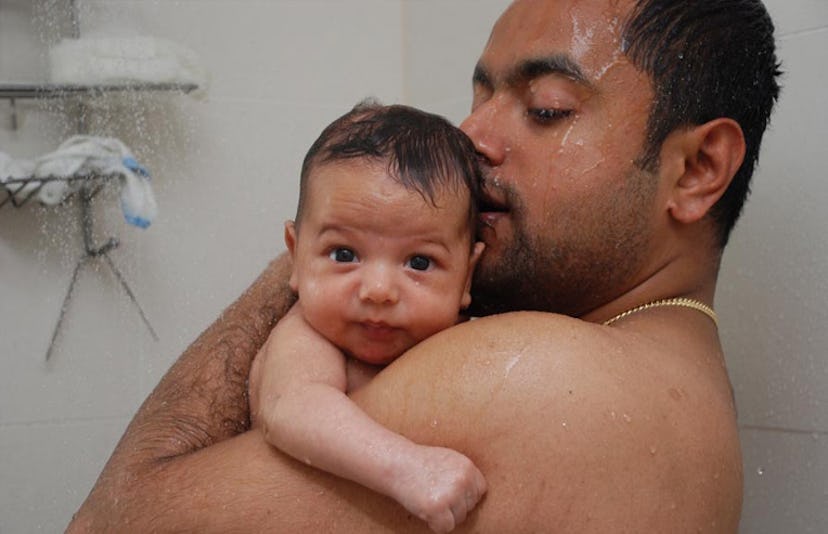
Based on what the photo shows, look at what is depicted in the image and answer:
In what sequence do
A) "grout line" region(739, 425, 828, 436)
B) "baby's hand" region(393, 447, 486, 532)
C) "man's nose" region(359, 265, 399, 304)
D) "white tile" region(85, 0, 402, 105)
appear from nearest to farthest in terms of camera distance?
"baby's hand" region(393, 447, 486, 532)
"man's nose" region(359, 265, 399, 304)
"grout line" region(739, 425, 828, 436)
"white tile" region(85, 0, 402, 105)

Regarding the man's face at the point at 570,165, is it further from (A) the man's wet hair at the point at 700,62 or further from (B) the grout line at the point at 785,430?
(B) the grout line at the point at 785,430

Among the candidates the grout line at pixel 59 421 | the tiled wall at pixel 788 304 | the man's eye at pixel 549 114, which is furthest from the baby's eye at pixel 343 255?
the grout line at pixel 59 421

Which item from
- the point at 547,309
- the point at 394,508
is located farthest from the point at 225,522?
the point at 547,309

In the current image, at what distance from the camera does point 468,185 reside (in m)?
1.13

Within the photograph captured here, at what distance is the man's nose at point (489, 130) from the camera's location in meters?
1.24

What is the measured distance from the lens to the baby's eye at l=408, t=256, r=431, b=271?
1.08m

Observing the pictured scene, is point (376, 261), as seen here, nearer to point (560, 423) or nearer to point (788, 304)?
point (560, 423)

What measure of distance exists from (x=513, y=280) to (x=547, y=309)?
0.29ft

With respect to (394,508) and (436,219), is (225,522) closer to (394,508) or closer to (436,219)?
(394,508)

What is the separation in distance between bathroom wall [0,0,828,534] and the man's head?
315 millimetres

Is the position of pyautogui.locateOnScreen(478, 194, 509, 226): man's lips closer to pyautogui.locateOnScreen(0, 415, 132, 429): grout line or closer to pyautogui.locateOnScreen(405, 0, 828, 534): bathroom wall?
pyautogui.locateOnScreen(405, 0, 828, 534): bathroom wall

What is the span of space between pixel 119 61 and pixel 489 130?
0.98 meters

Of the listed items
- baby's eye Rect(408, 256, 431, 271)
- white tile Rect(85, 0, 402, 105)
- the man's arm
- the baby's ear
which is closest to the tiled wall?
the man's arm

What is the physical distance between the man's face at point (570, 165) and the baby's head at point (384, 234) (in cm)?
11
